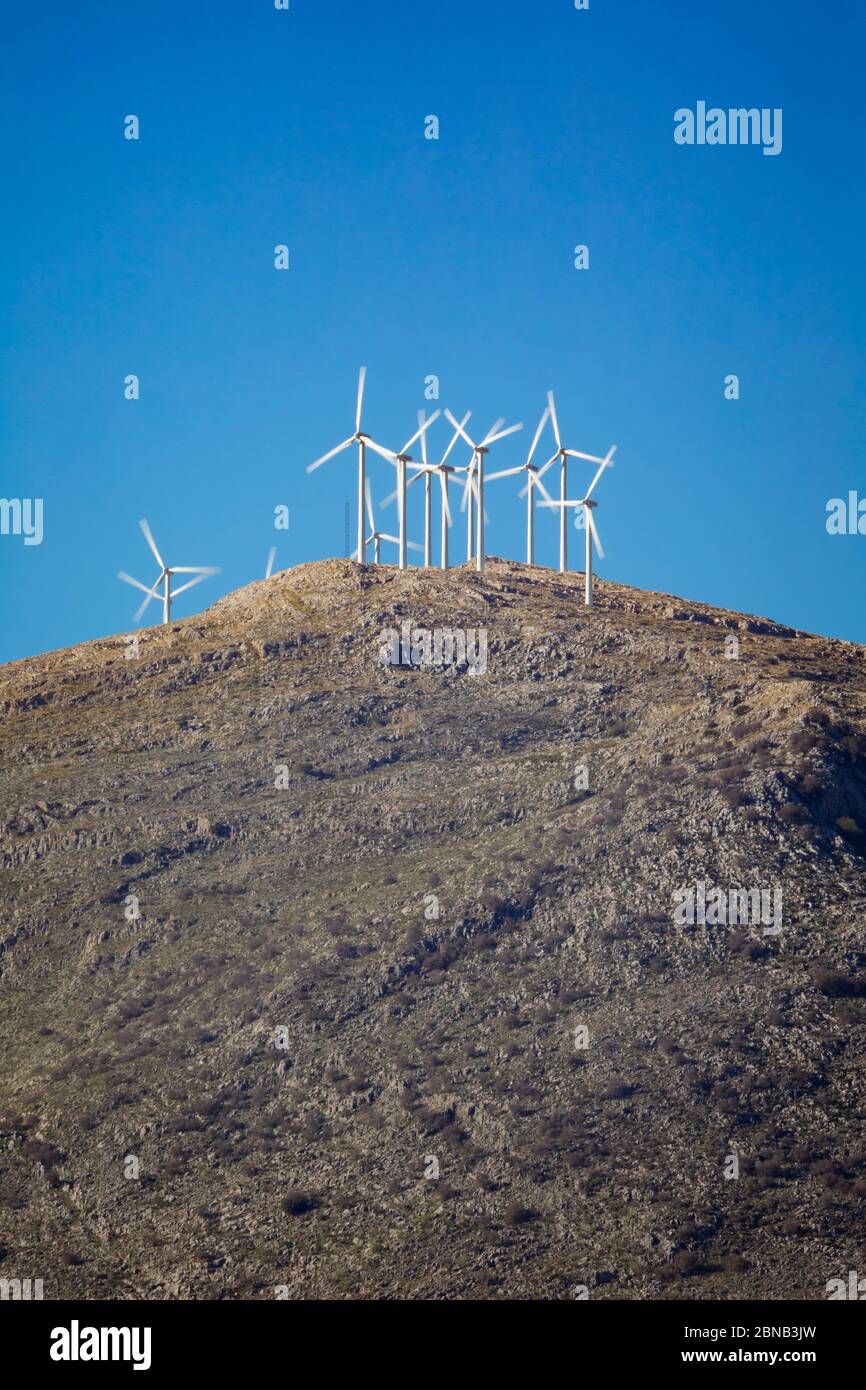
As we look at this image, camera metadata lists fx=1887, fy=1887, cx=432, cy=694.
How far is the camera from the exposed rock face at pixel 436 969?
103938 mm

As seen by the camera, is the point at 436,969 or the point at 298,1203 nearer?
the point at 298,1203

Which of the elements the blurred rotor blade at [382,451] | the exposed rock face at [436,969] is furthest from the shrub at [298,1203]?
the blurred rotor blade at [382,451]

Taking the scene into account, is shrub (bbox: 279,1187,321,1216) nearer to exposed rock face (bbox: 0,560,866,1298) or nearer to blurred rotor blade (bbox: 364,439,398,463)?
exposed rock face (bbox: 0,560,866,1298)

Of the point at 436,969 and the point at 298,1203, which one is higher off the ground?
the point at 436,969

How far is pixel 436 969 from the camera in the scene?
128 m

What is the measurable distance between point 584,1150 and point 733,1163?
844 centimetres

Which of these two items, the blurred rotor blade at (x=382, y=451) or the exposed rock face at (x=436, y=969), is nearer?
the exposed rock face at (x=436, y=969)

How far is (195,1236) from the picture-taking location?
348 feet

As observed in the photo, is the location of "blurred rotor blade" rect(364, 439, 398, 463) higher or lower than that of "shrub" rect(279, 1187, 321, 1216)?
higher

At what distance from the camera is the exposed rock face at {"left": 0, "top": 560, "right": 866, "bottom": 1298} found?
341ft

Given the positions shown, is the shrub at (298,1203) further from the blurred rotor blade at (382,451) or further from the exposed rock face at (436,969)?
the blurred rotor blade at (382,451)

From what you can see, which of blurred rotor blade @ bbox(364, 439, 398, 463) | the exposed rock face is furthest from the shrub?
blurred rotor blade @ bbox(364, 439, 398, 463)
